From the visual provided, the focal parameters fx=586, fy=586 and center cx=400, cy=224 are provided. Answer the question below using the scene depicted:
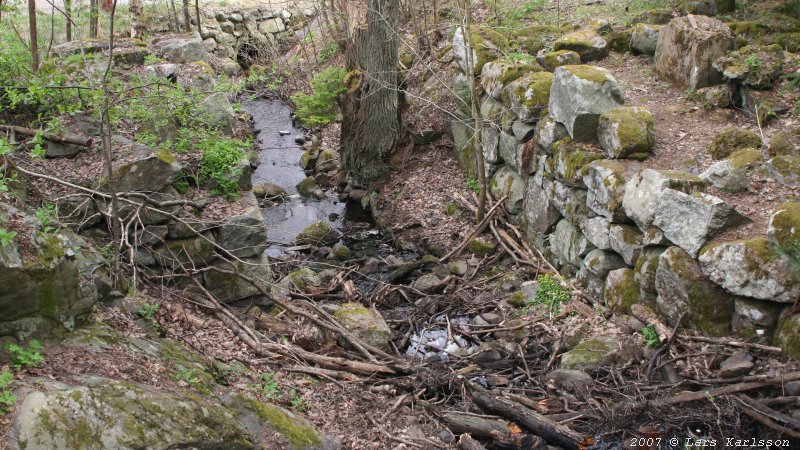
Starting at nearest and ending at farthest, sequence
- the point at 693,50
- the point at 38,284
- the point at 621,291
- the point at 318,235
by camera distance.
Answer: the point at 38,284, the point at 621,291, the point at 693,50, the point at 318,235

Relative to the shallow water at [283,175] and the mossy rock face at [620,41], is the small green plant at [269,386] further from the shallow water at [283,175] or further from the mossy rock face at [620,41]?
the mossy rock face at [620,41]

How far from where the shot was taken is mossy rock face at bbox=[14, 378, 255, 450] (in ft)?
11.0

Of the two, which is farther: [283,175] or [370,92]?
[283,175]

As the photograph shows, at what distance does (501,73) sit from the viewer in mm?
10305

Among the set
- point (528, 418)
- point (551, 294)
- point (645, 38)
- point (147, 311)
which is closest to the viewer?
point (528, 418)

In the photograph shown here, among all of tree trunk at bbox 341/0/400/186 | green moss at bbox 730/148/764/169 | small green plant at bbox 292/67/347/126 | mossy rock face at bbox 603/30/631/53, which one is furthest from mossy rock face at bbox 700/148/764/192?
small green plant at bbox 292/67/347/126

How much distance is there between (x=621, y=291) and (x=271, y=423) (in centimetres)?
446

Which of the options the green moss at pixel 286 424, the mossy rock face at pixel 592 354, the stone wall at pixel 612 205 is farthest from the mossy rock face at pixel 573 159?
the green moss at pixel 286 424

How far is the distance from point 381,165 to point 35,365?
942 cm

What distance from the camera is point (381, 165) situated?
42.1 feet

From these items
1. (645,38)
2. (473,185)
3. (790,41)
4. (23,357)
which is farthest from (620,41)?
(23,357)

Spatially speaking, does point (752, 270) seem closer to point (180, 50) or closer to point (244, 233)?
point (244, 233)

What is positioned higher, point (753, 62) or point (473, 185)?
point (753, 62)

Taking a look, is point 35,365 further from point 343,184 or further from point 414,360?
point 343,184
